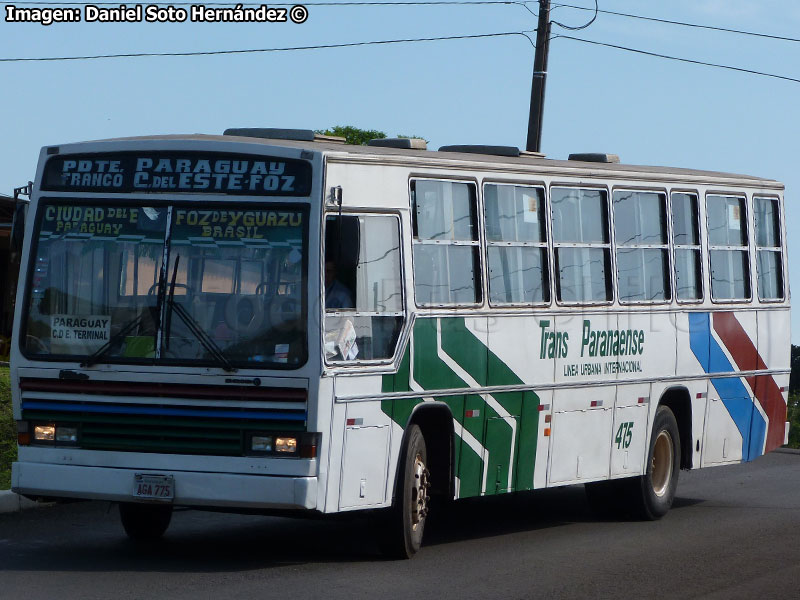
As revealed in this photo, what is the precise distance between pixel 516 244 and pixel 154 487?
3735 mm

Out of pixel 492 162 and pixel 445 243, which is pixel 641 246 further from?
pixel 445 243

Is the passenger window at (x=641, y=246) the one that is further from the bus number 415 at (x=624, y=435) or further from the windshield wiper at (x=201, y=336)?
the windshield wiper at (x=201, y=336)

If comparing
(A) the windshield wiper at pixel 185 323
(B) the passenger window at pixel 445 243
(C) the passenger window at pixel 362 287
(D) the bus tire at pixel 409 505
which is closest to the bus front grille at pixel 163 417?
(A) the windshield wiper at pixel 185 323

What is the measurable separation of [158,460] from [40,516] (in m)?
3.29

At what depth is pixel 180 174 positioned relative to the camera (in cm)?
982

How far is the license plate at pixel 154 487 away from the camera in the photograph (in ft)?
31.0

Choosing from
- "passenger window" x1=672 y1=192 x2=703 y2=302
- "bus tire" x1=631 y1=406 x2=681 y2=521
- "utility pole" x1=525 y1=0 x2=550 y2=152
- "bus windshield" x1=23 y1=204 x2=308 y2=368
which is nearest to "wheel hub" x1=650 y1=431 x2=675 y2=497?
"bus tire" x1=631 y1=406 x2=681 y2=521

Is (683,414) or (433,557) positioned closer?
(433,557)

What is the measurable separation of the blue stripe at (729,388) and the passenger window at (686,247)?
0.26 metres

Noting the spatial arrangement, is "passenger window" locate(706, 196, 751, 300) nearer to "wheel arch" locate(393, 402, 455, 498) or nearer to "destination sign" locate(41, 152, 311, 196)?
"wheel arch" locate(393, 402, 455, 498)

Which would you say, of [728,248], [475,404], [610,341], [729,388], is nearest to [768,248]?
[728,248]

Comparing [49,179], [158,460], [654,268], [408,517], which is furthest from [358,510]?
[654,268]

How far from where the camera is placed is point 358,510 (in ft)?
32.6

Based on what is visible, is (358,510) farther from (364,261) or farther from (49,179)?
(49,179)
